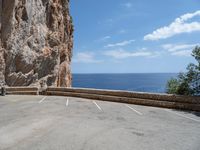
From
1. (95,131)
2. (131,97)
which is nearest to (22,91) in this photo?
(131,97)

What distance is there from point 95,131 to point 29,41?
70.0 ft

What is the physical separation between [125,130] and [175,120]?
3414 millimetres

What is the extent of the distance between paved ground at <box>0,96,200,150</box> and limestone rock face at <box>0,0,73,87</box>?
1354 cm

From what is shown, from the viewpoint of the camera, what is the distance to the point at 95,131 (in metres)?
8.00

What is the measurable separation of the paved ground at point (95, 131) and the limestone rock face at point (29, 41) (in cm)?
1354

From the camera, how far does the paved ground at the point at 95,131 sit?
21.5 feet

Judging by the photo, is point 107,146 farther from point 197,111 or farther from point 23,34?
point 23,34

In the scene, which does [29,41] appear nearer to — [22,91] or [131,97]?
[22,91]

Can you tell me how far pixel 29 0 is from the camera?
26.6m

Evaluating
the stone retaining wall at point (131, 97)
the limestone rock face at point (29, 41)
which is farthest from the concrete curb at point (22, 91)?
the limestone rock face at point (29, 41)

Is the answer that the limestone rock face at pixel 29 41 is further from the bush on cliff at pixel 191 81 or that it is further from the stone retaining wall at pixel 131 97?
the bush on cliff at pixel 191 81

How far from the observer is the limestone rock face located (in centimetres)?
2308

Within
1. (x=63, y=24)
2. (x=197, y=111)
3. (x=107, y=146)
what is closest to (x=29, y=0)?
(x=63, y=24)

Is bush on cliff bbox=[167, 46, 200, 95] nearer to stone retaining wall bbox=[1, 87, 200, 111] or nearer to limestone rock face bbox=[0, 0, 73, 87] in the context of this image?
stone retaining wall bbox=[1, 87, 200, 111]
